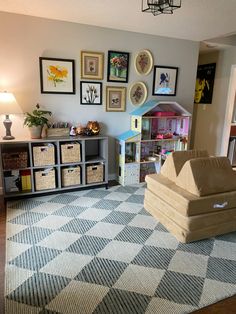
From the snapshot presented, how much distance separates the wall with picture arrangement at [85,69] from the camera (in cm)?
316

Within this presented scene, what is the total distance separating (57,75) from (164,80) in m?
1.82

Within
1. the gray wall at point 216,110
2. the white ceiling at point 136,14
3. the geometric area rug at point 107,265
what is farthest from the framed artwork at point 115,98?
Answer: the gray wall at point 216,110

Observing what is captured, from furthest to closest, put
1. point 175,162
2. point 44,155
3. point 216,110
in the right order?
point 216,110 < point 44,155 < point 175,162

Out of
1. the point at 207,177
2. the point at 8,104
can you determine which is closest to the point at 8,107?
the point at 8,104

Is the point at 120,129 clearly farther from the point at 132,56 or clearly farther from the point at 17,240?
the point at 17,240

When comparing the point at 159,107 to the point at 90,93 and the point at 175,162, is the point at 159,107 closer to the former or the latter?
the point at 90,93

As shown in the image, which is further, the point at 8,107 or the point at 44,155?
the point at 44,155

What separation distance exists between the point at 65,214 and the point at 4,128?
1.50m

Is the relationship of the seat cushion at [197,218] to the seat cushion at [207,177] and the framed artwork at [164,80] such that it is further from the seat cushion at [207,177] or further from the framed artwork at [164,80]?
the framed artwork at [164,80]

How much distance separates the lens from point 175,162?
2688 mm

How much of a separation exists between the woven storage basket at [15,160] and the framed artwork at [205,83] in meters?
4.09

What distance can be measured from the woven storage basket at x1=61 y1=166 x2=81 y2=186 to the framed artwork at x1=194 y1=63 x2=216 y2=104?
3510 millimetres

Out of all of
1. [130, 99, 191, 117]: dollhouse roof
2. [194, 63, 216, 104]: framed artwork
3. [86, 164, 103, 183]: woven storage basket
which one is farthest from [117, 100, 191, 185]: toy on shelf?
[194, 63, 216, 104]: framed artwork

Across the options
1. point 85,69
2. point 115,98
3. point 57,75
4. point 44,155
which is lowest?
point 44,155
